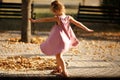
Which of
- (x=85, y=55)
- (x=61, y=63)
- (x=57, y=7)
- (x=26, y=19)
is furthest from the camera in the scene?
(x=26, y=19)

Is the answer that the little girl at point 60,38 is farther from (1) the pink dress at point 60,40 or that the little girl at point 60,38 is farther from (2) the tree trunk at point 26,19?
(2) the tree trunk at point 26,19

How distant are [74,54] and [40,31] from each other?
507 cm

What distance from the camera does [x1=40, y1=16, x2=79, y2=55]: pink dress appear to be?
6094 mm

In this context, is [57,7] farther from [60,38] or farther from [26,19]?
[26,19]

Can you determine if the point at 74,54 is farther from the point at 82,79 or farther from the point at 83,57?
the point at 82,79

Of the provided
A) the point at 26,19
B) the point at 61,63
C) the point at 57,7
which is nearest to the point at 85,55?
the point at 61,63

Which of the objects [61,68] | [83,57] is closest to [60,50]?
[61,68]

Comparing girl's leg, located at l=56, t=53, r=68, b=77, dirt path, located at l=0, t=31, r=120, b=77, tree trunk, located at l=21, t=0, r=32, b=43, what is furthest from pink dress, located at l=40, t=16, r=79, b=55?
tree trunk, located at l=21, t=0, r=32, b=43

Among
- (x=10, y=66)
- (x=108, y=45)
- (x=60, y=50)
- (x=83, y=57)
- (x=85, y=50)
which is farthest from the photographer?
(x=108, y=45)

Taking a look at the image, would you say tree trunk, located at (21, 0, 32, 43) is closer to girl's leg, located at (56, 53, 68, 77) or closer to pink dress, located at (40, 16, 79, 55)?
pink dress, located at (40, 16, 79, 55)

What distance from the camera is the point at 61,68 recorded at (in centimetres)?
631

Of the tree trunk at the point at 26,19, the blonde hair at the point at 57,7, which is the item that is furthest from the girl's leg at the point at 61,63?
the tree trunk at the point at 26,19

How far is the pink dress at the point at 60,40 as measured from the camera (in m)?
6.09

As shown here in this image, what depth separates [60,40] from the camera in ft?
20.0
